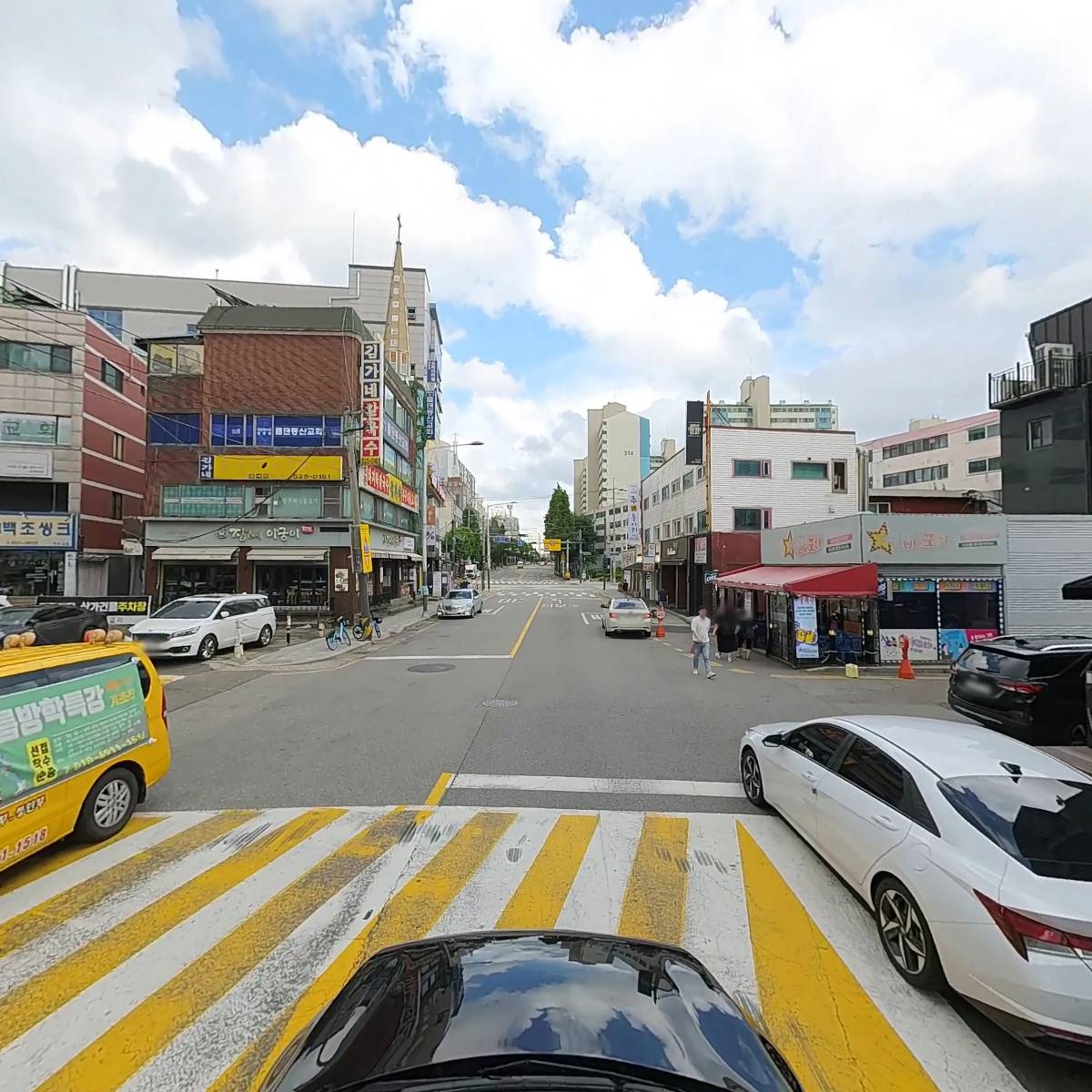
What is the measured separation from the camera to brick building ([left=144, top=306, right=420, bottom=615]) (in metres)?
27.6

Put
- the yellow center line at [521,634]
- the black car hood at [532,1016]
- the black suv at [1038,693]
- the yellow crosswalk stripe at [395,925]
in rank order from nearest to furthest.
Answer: the black car hood at [532,1016], the yellow crosswalk stripe at [395,925], the black suv at [1038,693], the yellow center line at [521,634]

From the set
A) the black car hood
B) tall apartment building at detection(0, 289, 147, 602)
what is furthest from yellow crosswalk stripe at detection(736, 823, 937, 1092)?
tall apartment building at detection(0, 289, 147, 602)

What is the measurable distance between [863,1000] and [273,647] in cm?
1883

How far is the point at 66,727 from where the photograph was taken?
502cm

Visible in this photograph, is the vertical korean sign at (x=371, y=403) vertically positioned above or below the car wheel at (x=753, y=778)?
above

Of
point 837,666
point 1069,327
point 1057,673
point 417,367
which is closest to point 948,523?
point 837,666

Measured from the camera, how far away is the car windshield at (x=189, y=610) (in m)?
17.0

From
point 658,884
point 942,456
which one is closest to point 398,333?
point 942,456

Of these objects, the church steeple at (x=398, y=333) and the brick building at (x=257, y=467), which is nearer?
the brick building at (x=257, y=467)

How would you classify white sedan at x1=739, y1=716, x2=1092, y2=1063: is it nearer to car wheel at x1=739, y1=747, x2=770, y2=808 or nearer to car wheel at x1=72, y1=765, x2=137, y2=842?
car wheel at x1=739, y1=747, x2=770, y2=808

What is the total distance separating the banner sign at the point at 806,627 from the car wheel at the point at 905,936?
12.8 m

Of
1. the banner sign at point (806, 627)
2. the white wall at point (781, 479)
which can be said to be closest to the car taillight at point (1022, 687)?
the banner sign at point (806, 627)

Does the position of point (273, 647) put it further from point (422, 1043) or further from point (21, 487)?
point (21, 487)

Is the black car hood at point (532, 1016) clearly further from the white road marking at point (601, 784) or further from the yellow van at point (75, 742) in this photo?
the white road marking at point (601, 784)
